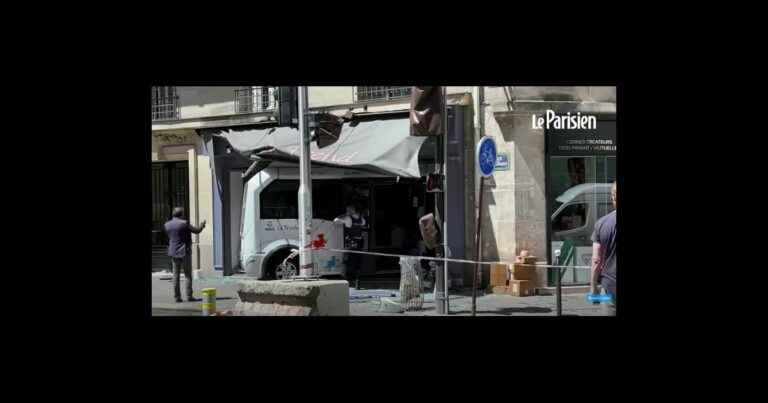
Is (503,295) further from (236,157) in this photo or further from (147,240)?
(147,240)

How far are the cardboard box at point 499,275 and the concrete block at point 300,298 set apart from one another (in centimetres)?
461

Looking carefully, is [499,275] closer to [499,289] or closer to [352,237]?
[499,289]

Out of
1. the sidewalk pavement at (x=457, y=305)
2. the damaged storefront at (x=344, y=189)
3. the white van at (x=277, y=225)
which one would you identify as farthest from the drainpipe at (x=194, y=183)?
the white van at (x=277, y=225)

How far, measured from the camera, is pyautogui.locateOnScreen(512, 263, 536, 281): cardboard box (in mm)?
12977

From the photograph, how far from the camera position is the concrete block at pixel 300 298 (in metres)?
8.85

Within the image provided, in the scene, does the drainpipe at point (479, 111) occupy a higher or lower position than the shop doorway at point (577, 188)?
higher

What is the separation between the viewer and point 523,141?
43.6ft

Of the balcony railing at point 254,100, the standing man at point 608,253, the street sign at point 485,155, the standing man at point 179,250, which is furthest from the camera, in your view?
the balcony railing at point 254,100

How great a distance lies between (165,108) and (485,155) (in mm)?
9867

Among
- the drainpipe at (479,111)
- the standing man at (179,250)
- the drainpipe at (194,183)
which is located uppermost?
the drainpipe at (479,111)

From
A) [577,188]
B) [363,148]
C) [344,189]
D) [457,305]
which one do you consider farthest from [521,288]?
[344,189]

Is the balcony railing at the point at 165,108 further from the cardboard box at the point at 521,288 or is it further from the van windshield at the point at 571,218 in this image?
the van windshield at the point at 571,218
